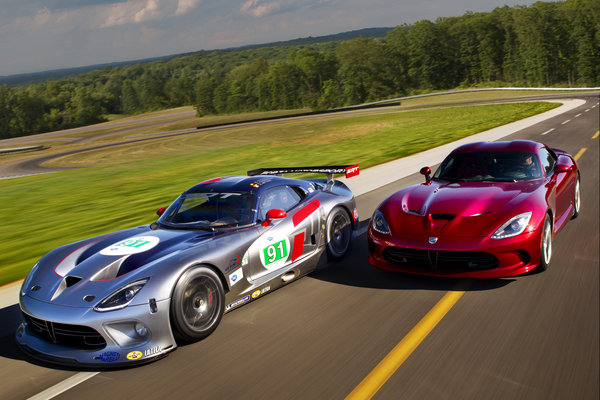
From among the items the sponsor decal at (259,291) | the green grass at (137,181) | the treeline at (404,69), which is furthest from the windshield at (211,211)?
the treeline at (404,69)

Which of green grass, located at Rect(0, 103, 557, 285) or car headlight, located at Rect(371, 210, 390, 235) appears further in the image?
green grass, located at Rect(0, 103, 557, 285)

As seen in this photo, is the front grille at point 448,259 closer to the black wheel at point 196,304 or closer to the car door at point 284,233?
the car door at point 284,233

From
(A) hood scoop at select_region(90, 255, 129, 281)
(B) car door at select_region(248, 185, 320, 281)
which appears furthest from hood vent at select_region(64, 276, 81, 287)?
(B) car door at select_region(248, 185, 320, 281)

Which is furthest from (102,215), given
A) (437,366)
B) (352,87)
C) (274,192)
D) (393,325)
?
(352,87)

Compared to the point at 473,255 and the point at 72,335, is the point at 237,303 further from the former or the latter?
the point at 473,255

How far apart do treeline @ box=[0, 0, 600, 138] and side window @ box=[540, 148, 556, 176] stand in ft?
331

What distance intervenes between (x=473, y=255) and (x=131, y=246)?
11.5 ft

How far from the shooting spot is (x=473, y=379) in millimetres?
3953

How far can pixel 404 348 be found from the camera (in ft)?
15.0

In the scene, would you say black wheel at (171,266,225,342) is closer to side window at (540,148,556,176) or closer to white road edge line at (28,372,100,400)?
white road edge line at (28,372,100,400)

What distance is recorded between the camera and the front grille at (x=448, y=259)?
5.77 meters

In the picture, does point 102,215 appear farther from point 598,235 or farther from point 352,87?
point 352,87

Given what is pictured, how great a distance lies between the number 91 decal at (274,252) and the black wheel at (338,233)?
996 mm

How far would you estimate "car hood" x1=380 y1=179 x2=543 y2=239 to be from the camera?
19.6 feet
